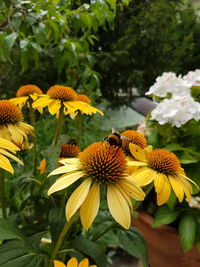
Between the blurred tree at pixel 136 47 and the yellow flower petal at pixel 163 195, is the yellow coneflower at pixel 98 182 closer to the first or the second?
the yellow flower petal at pixel 163 195

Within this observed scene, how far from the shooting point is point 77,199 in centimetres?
37

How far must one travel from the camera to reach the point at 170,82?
0.92m

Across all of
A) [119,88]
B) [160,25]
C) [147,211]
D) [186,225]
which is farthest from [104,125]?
[186,225]

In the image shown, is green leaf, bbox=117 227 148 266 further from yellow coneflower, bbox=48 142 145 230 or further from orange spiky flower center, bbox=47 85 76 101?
orange spiky flower center, bbox=47 85 76 101

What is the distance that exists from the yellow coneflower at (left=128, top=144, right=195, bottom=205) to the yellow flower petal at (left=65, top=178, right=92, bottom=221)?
9cm

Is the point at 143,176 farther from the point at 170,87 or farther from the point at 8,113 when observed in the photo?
the point at 170,87

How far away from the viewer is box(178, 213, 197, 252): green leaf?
0.78m

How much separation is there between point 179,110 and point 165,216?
345 mm

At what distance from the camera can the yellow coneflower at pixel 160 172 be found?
0.44m

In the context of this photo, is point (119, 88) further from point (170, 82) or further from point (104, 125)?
point (170, 82)

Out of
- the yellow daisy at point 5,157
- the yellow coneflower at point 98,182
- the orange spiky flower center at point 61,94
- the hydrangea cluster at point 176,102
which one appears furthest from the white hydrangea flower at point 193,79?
the yellow daisy at point 5,157

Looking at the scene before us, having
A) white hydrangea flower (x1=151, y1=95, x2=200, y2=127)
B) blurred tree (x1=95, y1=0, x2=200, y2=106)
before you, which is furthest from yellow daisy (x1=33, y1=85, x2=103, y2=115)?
blurred tree (x1=95, y1=0, x2=200, y2=106)

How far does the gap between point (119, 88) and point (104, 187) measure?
2558mm

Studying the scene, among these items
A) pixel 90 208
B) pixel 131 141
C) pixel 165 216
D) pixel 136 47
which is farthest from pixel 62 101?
pixel 136 47
